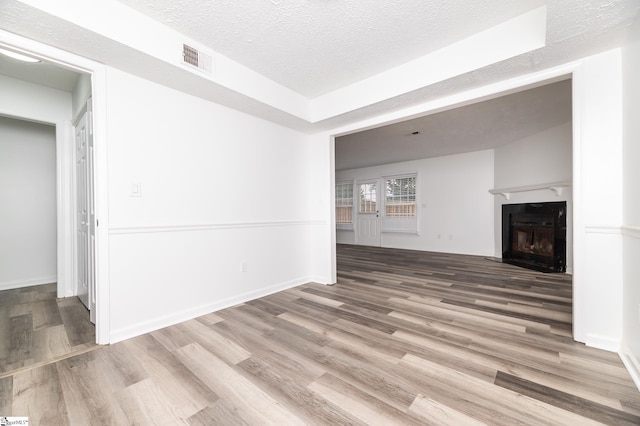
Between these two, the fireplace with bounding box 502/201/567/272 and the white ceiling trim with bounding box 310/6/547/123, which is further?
the fireplace with bounding box 502/201/567/272

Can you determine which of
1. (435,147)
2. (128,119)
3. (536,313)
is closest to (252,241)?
(128,119)

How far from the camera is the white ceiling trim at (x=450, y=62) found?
190 cm

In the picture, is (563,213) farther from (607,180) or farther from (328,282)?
(328,282)

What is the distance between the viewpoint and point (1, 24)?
5.24 feet

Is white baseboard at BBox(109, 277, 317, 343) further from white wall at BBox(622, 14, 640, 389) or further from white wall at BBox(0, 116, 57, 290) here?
white wall at BBox(622, 14, 640, 389)

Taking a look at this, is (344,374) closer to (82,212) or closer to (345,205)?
(82,212)

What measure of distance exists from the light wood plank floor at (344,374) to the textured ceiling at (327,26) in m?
2.42

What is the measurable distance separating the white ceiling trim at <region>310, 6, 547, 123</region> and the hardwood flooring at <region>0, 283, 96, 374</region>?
3.22 meters

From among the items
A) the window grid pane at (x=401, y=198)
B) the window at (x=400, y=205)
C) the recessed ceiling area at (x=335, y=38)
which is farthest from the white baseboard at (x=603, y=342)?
the window grid pane at (x=401, y=198)

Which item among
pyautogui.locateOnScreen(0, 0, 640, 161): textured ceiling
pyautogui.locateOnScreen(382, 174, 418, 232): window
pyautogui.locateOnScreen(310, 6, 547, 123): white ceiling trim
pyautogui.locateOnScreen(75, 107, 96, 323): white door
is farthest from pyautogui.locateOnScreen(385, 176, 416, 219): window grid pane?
pyautogui.locateOnScreen(75, 107, 96, 323): white door

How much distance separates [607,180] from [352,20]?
2.20 m

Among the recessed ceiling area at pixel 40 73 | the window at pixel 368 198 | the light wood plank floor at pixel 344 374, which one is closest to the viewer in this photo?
the light wood plank floor at pixel 344 374

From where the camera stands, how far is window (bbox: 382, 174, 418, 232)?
7.11m

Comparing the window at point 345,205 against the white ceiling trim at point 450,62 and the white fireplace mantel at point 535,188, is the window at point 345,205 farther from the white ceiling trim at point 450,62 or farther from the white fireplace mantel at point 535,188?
the white ceiling trim at point 450,62
